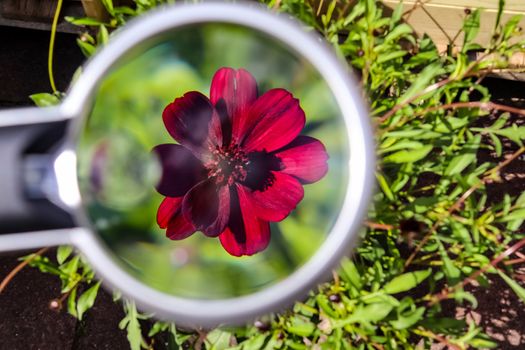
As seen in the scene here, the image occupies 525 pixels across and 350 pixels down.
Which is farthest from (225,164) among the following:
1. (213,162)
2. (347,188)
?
(347,188)

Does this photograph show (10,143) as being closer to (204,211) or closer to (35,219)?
(35,219)

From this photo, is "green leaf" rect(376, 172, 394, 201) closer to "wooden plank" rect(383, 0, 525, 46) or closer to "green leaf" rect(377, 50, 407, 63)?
"green leaf" rect(377, 50, 407, 63)

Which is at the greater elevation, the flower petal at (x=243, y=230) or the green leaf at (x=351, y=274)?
the flower petal at (x=243, y=230)


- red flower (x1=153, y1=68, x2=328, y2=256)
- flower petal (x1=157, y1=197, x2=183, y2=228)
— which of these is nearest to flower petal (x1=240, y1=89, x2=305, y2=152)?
red flower (x1=153, y1=68, x2=328, y2=256)

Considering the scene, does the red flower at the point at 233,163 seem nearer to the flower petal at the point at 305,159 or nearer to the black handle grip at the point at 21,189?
the flower petal at the point at 305,159

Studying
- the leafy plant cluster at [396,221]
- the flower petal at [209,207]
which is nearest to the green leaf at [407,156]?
the leafy plant cluster at [396,221]

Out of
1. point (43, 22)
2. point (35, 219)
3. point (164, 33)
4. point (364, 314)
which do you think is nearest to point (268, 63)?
point (164, 33)

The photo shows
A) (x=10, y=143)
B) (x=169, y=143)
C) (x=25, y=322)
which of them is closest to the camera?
(x=10, y=143)
